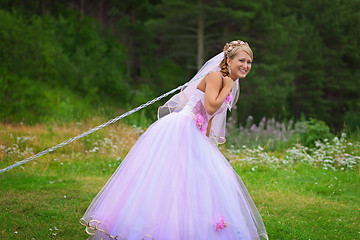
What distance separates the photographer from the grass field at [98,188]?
4.96 metres

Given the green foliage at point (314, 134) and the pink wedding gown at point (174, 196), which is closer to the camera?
the pink wedding gown at point (174, 196)

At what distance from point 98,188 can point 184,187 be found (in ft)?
10.2

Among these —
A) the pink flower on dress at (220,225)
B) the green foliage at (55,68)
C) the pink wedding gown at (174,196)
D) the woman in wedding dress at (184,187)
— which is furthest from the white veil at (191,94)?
the green foliage at (55,68)

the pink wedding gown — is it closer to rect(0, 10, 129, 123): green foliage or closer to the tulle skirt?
the tulle skirt

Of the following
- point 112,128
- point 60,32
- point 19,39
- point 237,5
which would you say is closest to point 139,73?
point 60,32

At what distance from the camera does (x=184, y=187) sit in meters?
3.66

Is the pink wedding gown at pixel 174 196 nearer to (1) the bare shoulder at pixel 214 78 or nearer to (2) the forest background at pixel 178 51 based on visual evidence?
(1) the bare shoulder at pixel 214 78

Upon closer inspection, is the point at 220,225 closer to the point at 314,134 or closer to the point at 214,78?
the point at 214,78

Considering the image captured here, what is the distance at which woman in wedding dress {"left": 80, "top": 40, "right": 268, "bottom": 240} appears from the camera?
356cm

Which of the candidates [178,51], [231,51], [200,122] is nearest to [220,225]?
[200,122]

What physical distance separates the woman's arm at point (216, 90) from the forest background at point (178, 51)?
1353 cm

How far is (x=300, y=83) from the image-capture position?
27.5m

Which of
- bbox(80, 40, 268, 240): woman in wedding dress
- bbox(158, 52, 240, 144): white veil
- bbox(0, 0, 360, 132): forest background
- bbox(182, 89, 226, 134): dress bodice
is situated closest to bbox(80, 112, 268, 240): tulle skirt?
bbox(80, 40, 268, 240): woman in wedding dress

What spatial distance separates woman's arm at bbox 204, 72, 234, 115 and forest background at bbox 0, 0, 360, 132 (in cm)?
1353
